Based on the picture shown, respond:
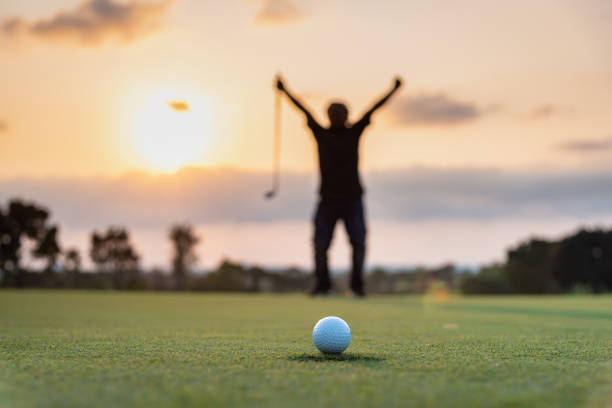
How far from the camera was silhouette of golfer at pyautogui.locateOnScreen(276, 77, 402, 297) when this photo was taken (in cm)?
859

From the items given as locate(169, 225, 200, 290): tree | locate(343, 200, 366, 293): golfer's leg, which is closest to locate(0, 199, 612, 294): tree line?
locate(169, 225, 200, 290): tree

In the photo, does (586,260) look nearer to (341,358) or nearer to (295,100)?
(295,100)

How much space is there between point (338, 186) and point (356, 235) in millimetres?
779

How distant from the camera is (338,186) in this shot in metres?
8.68

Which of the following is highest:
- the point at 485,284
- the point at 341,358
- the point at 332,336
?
the point at 332,336

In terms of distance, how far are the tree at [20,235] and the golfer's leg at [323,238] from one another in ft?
136

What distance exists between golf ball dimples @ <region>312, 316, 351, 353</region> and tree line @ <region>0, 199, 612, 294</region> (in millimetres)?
35746

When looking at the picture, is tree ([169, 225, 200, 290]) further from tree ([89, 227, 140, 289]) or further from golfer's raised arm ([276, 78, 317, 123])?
golfer's raised arm ([276, 78, 317, 123])

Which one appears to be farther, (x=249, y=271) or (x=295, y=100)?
(x=249, y=271)

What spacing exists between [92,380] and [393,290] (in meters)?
42.3

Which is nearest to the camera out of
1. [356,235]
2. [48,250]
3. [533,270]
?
[356,235]

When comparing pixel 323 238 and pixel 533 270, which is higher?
pixel 323 238

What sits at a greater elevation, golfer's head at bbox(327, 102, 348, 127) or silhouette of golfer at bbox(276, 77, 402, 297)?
golfer's head at bbox(327, 102, 348, 127)

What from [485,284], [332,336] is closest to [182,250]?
[485,284]
